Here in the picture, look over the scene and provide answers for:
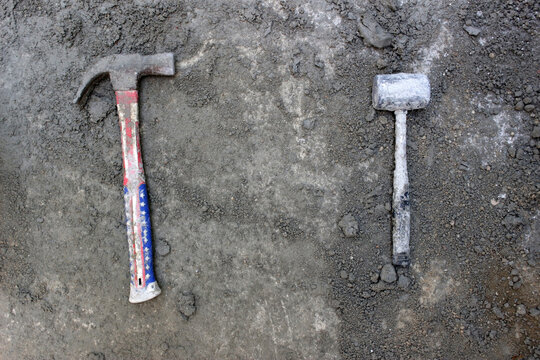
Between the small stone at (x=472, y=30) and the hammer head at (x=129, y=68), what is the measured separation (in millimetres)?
2016

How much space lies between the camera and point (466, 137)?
2.65 m

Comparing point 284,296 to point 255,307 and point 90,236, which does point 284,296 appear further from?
point 90,236

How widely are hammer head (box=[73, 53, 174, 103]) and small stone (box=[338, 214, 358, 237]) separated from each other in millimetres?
1539

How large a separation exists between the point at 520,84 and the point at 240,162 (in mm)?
1982

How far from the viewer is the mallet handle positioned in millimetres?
2533

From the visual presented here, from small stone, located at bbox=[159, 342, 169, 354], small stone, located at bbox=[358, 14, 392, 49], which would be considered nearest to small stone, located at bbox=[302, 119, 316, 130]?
small stone, located at bbox=[358, 14, 392, 49]

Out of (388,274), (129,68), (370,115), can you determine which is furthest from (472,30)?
(129,68)

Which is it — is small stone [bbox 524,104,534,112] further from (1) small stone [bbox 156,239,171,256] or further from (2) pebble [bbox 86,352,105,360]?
(2) pebble [bbox 86,352,105,360]

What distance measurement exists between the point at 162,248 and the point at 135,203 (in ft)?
1.21

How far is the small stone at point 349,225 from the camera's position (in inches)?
102

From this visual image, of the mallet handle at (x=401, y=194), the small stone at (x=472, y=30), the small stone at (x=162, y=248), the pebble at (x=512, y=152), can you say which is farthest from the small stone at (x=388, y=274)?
the small stone at (x=472, y=30)

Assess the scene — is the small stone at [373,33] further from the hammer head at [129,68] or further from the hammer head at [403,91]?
the hammer head at [129,68]

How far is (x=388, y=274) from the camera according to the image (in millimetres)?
2586

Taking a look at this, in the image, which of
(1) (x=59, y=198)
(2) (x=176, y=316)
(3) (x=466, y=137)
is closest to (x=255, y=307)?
(2) (x=176, y=316)
